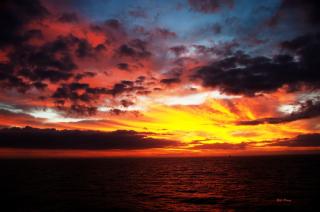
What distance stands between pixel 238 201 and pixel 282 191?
15.4 meters

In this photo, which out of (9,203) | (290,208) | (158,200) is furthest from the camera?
(158,200)

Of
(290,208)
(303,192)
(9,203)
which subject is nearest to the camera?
(290,208)

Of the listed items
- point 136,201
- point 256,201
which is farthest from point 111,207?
point 256,201

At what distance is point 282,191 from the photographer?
180 ft

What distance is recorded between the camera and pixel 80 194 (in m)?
53.2

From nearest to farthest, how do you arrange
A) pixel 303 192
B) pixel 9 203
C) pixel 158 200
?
pixel 9 203 → pixel 158 200 → pixel 303 192

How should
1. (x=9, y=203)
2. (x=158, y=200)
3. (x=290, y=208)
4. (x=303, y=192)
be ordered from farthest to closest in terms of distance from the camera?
1. (x=303, y=192)
2. (x=158, y=200)
3. (x=9, y=203)
4. (x=290, y=208)

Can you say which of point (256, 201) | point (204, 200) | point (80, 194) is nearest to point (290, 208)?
point (256, 201)

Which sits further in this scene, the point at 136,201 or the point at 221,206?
the point at 136,201

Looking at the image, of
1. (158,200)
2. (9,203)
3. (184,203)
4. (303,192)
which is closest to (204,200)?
(184,203)

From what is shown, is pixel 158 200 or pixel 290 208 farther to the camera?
pixel 158 200

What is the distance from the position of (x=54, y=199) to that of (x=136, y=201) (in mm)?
14790

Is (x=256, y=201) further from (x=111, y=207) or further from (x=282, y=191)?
(x=111, y=207)

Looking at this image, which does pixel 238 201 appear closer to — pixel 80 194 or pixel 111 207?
pixel 111 207
